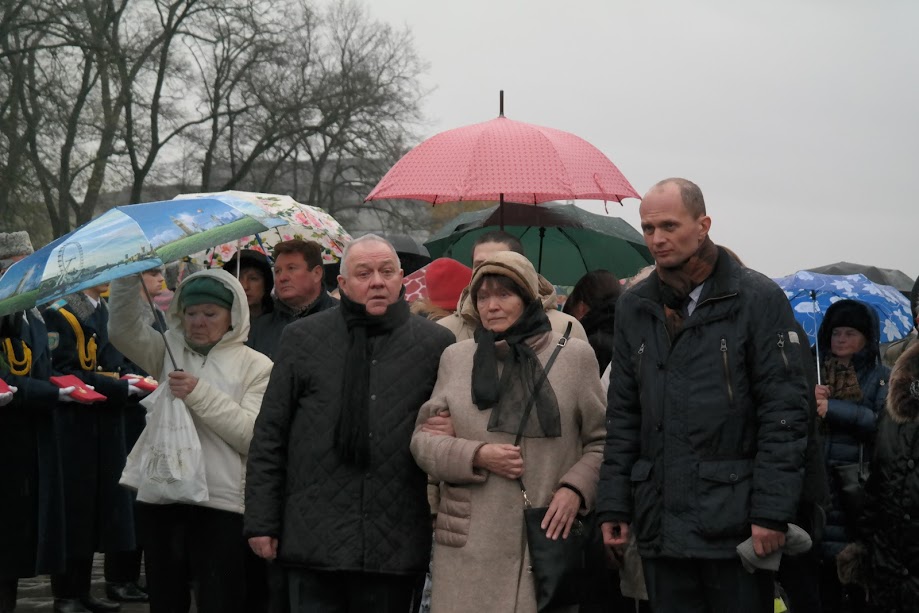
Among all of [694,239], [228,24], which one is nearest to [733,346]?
[694,239]

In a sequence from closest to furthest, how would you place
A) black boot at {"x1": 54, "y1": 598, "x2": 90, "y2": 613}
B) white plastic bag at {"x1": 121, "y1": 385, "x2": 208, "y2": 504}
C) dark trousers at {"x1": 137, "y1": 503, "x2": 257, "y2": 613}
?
white plastic bag at {"x1": 121, "y1": 385, "x2": 208, "y2": 504} < dark trousers at {"x1": 137, "y1": 503, "x2": 257, "y2": 613} < black boot at {"x1": 54, "y1": 598, "x2": 90, "y2": 613}

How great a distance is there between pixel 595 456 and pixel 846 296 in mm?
3648

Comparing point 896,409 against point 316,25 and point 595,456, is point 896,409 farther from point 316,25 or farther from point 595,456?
point 316,25

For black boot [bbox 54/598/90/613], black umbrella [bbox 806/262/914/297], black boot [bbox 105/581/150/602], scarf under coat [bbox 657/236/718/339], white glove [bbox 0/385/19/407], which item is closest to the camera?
scarf under coat [bbox 657/236/718/339]

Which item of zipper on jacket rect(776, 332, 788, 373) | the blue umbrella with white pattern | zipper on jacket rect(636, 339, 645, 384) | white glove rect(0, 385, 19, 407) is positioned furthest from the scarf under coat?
white glove rect(0, 385, 19, 407)

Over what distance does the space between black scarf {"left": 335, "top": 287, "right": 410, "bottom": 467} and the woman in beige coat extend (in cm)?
22

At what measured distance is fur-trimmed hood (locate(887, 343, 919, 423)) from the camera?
20.0 feet

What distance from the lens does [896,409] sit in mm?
6145

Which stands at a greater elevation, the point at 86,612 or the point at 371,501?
the point at 371,501

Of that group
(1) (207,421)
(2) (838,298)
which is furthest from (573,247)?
(1) (207,421)

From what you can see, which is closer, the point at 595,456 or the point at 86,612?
the point at 595,456

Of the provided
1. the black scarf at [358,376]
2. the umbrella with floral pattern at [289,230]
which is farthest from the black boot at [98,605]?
the black scarf at [358,376]

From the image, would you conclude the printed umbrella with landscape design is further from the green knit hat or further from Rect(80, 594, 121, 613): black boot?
Rect(80, 594, 121, 613): black boot

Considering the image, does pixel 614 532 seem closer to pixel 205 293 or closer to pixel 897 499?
pixel 897 499
